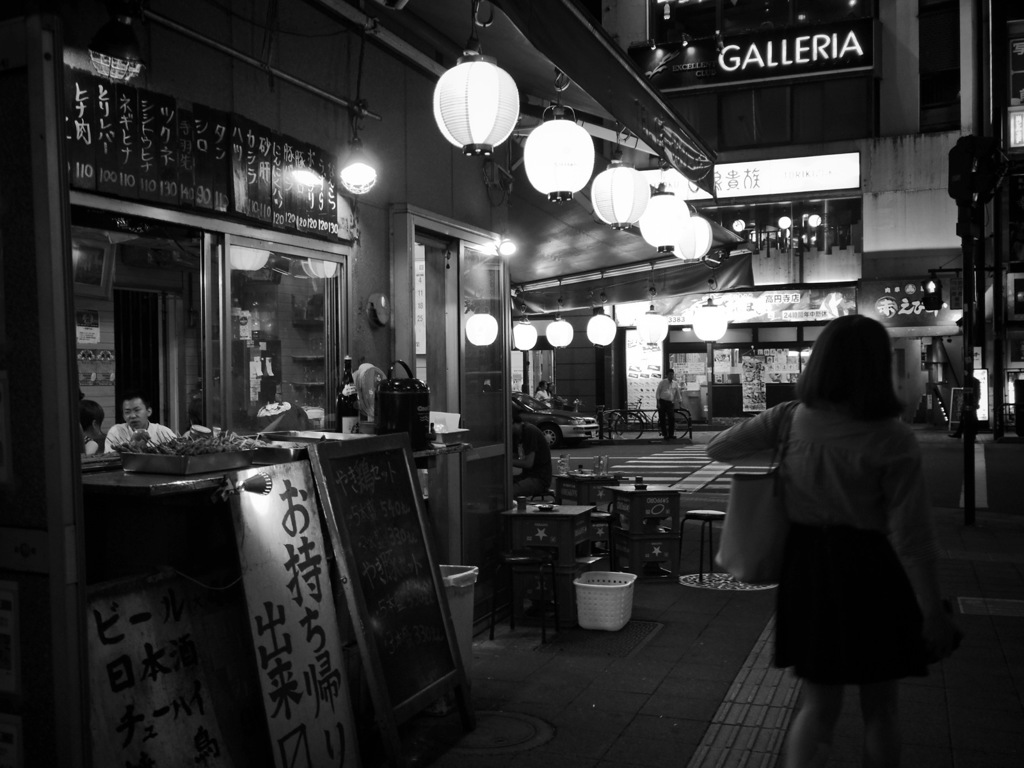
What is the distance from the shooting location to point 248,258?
6.14 meters

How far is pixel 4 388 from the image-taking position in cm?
300

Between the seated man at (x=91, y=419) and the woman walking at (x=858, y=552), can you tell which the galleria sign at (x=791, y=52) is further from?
the woman walking at (x=858, y=552)

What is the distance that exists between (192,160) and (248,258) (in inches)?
35.1

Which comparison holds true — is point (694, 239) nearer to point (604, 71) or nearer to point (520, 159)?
point (520, 159)

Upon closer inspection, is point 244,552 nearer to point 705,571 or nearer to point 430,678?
point 430,678

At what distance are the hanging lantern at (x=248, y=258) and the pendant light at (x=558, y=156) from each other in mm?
2931

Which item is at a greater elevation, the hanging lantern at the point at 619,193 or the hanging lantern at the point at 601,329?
the hanging lantern at the point at 619,193

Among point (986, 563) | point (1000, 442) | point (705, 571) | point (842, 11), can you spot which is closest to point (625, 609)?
point (705, 571)

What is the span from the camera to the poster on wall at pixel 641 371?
112ft

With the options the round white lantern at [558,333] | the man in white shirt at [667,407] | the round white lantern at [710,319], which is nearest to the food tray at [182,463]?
the round white lantern at [710,319]

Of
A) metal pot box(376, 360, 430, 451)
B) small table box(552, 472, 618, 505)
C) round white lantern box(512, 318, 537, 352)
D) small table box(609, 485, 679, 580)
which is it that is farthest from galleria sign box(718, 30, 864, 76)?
metal pot box(376, 360, 430, 451)

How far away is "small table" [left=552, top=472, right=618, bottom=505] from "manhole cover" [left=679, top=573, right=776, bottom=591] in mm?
1405

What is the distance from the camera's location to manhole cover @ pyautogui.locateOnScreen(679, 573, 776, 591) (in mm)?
9586

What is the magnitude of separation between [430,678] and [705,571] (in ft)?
19.6
